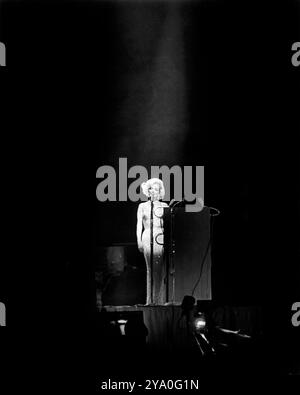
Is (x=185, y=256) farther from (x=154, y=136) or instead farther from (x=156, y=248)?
(x=154, y=136)

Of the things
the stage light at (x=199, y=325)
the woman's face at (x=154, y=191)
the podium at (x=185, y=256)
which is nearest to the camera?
the stage light at (x=199, y=325)

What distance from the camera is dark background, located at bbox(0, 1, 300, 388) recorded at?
6.23 metres

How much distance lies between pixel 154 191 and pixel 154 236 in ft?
1.60

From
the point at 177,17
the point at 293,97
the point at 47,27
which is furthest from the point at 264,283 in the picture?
the point at 47,27

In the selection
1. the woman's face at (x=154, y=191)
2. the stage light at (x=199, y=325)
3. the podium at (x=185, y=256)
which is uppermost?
the woman's face at (x=154, y=191)

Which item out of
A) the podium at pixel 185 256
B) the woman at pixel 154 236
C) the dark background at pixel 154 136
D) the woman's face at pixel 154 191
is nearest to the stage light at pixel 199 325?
the podium at pixel 185 256

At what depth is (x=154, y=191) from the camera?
620 centimetres

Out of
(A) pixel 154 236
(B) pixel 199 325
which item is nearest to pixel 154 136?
(A) pixel 154 236

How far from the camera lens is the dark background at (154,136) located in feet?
20.4

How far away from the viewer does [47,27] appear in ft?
21.3

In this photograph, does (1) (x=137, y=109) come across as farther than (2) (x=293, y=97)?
Yes

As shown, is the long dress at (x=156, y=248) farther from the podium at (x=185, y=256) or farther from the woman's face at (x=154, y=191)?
the podium at (x=185, y=256)
